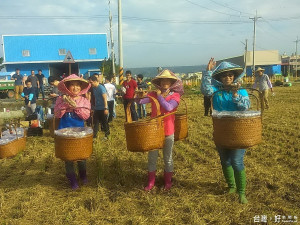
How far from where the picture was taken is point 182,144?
6.28 m

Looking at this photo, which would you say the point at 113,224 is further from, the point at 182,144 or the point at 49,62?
the point at 49,62

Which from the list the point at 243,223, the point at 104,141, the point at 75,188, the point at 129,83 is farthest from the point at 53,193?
the point at 129,83

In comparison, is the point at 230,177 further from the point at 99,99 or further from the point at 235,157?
the point at 99,99

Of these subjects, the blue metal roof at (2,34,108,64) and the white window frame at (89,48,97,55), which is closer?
the blue metal roof at (2,34,108,64)

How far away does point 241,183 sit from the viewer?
3.38m

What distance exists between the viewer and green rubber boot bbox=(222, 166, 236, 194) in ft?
11.6

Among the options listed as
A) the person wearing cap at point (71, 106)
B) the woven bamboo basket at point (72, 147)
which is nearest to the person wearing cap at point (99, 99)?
the person wearing cap at point (71, 106)

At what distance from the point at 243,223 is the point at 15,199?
9.18 ft

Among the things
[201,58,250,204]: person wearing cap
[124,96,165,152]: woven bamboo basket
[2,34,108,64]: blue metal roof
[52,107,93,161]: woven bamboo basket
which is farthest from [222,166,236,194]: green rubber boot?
[2,34,108,64]: blue metal roof

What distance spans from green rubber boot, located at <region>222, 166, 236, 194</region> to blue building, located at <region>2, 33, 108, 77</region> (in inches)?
1265

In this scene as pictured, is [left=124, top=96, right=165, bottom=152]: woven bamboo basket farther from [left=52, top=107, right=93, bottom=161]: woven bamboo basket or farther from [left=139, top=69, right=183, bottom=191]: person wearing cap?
[left=52, top=107, right=93, bottom=161]: woven bamboo basket

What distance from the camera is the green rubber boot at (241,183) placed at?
11.1 feet

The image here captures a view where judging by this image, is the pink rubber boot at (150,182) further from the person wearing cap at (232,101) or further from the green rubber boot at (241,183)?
the green rubber boot at (241,183)

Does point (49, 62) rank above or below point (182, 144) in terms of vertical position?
above
